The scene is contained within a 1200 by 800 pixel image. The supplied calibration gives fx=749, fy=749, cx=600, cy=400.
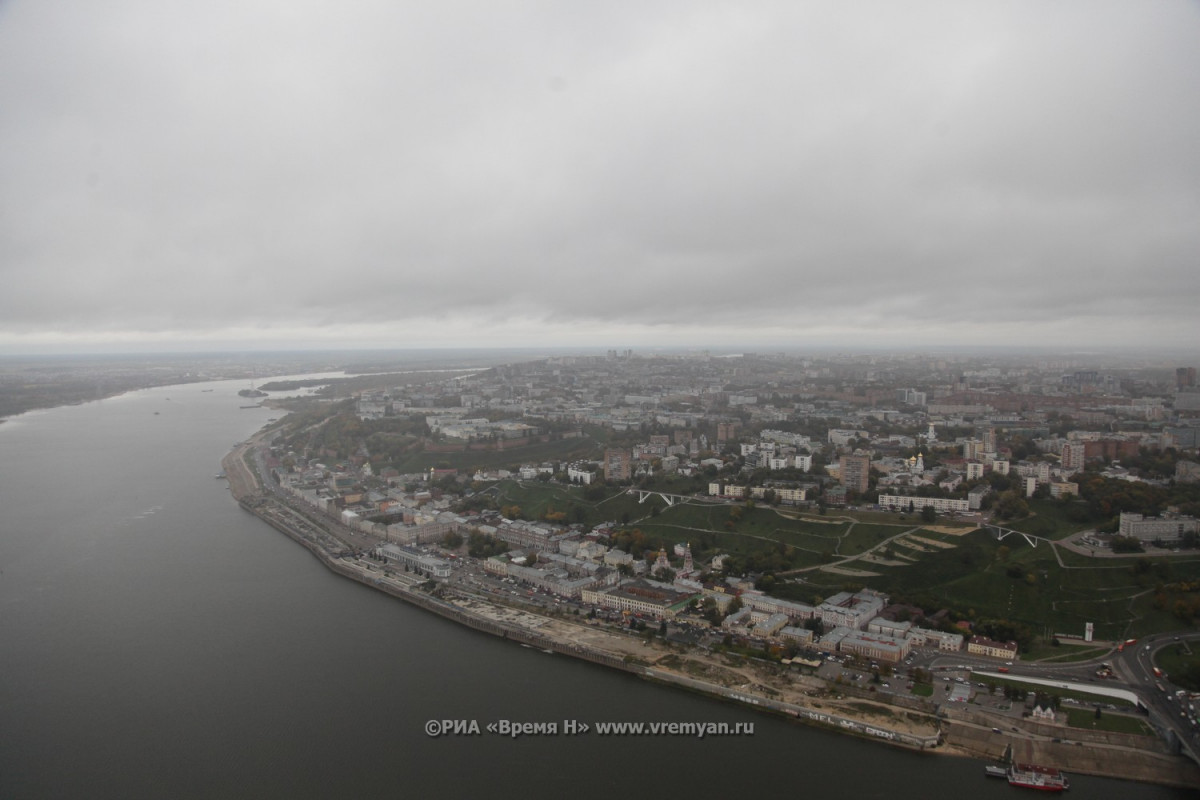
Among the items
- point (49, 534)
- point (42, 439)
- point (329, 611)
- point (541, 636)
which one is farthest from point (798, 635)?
point (42, 439)

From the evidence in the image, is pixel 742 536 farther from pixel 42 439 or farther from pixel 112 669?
pixel 42 439

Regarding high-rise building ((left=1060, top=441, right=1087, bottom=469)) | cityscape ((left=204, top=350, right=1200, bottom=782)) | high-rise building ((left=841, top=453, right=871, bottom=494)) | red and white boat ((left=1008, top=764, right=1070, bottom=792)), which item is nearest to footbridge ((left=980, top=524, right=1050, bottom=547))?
cityscape ((left=204, top=350, right=1200, bottom=782))

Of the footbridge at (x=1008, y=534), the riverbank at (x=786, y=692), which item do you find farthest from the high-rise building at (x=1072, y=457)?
the riverbank at (x=786, y=692)

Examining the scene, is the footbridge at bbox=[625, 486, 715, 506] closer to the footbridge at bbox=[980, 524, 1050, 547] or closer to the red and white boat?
the footbridge at bbox=[980, 524, 1050, 547]

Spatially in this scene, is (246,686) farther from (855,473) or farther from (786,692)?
(855,473)

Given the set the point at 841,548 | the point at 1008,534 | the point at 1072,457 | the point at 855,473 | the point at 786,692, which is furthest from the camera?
the point at 1072,457

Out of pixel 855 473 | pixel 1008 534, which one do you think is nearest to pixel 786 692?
pixel 1008 534
